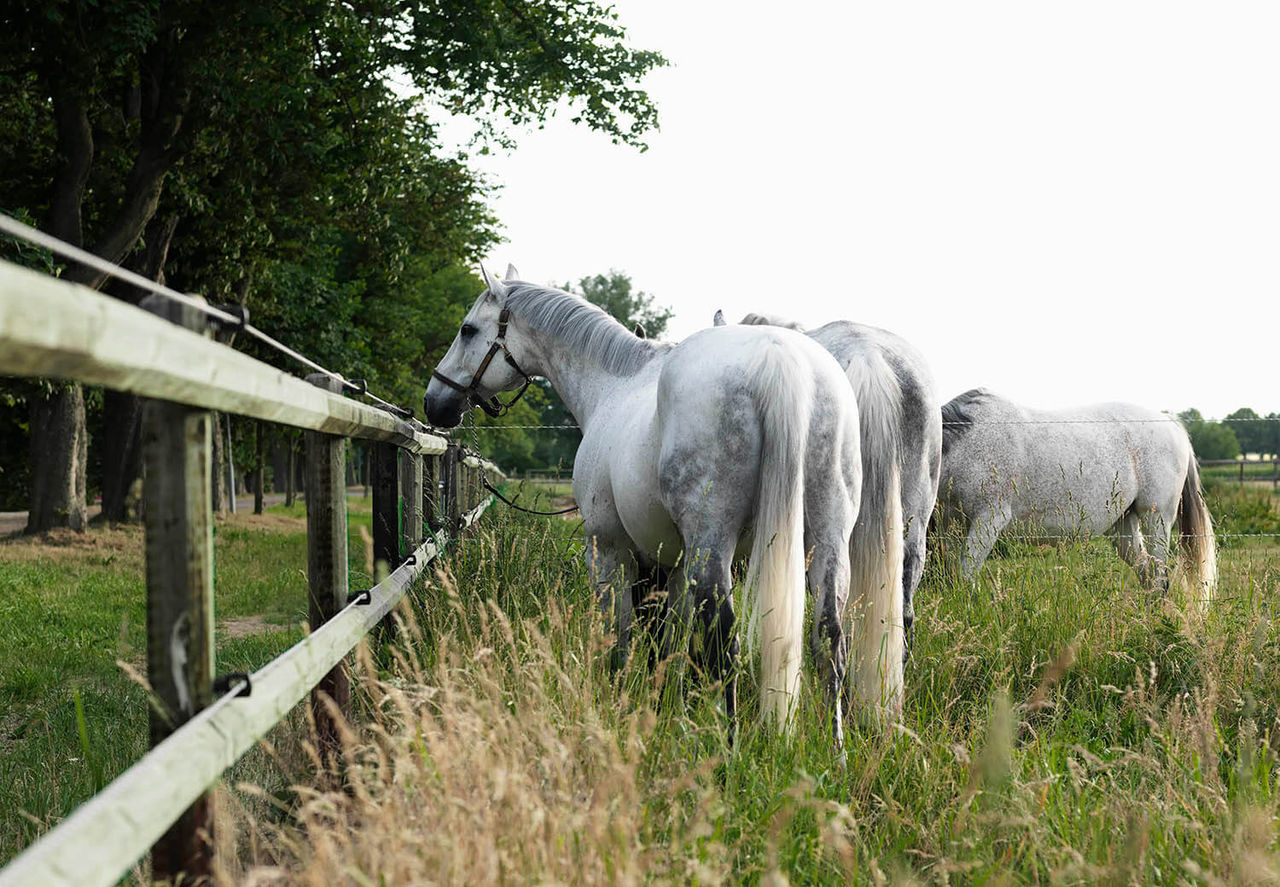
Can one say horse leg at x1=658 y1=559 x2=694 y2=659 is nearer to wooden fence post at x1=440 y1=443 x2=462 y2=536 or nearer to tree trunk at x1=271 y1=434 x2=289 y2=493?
wooden fence post at x1=440 y1=443 x2=462 y2=536

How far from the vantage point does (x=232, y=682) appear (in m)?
1.99

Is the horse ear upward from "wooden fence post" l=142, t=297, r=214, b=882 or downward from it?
upward

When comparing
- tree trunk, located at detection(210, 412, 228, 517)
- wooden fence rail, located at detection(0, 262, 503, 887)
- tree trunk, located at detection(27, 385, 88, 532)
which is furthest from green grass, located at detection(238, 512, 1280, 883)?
tree trunk, located at detection(210, 412, 228, 517)

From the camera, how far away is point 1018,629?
4922mm

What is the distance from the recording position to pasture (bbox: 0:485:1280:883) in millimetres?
1852

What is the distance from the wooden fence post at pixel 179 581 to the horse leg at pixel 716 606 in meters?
1.91

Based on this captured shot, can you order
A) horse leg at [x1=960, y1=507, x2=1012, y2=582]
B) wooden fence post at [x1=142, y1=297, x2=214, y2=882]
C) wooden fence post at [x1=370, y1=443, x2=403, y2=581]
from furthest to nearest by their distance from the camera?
horse leg at [x1=960, y1=507, x2=1012, y2=582] → wooden fence post at [x1=370, y1=443, x2=403, y2=581] → wooden fence post at [x1=142, y1=297, x2=214, y2=882]

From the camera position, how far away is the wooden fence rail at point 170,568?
123 cm

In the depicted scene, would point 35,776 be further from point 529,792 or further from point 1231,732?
point 1231,732

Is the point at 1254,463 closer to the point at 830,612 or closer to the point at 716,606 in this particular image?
the point at 830,612

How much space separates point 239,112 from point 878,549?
38.7ft

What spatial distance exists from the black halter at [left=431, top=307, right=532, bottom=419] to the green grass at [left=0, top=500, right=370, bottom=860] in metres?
1.59

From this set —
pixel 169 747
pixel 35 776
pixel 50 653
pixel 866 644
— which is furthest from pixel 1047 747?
pixel 50 653

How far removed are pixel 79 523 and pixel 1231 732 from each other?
15.3 metres
